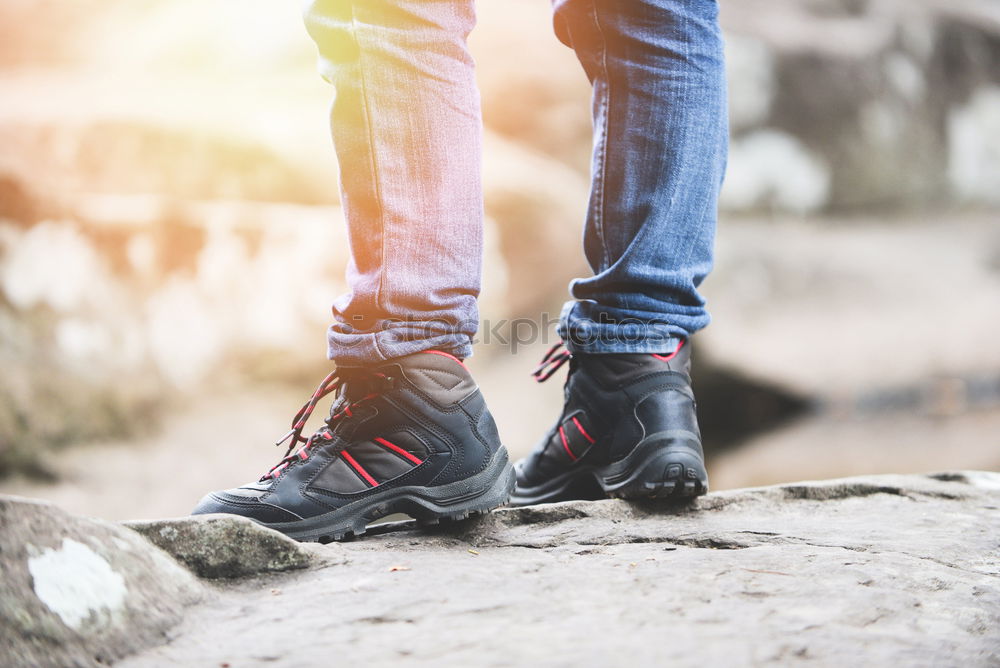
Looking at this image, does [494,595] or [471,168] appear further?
[471,168]

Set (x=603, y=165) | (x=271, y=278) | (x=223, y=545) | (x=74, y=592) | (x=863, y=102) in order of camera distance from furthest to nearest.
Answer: (x=863, y=102), (x=271, y=278), (x=603, y=165), (x=223, y=545), (x=74, y=592)

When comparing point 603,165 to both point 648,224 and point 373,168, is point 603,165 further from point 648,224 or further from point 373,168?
point 373,168

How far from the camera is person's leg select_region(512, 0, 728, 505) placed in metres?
0.77

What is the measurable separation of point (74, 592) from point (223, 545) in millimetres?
136

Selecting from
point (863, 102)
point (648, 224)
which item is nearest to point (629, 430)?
point (648, 224)

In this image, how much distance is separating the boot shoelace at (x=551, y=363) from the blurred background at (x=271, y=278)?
5.56 feet

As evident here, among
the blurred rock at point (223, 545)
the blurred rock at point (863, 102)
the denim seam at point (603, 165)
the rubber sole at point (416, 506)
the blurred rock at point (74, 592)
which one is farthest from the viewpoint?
the blurred rock at point (863, 102)

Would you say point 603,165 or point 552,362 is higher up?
point 603,165

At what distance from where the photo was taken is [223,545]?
59cm

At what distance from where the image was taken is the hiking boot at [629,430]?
0.76 m

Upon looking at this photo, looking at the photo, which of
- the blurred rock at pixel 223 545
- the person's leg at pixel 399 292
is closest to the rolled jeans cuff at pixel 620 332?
the person's leg at pixel 399 292

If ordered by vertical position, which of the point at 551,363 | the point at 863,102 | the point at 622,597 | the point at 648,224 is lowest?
the point at 622,597

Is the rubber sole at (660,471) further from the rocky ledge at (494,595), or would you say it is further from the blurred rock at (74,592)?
the blurred rock at (74,592)

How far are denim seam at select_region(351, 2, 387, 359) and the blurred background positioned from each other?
1935 millimetres
